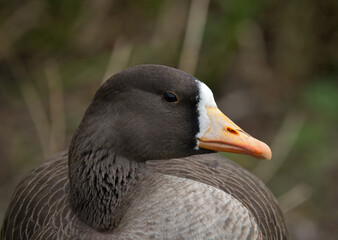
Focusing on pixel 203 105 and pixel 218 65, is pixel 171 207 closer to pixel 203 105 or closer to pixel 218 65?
pixel 203 105

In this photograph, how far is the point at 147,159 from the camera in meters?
2.95

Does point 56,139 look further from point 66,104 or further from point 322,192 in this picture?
point 322,192

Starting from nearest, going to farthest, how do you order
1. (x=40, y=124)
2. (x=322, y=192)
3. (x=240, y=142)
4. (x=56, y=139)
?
(x=240, y=142) → (x=56, y=139) → (x=40, y=124) → (x=322, y=192)

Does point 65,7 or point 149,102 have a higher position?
point 149,102

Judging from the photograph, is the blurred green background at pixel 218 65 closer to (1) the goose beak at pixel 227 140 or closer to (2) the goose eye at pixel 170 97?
(2) the goose eye at pixel 170 97

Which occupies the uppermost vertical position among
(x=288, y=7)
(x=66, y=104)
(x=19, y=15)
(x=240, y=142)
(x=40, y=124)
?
(x=240, y=142)

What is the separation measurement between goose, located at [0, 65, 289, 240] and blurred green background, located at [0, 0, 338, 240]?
298 centimetres

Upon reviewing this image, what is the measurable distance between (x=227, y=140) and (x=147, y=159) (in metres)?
0.50

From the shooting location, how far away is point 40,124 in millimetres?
5594

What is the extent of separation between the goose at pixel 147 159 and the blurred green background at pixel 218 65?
2.98 meters

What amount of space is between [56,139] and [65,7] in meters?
2.28

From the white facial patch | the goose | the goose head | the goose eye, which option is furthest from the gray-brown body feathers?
the goose eye

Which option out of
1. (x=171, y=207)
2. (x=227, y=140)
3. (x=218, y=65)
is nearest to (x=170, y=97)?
(x=227, y=140)

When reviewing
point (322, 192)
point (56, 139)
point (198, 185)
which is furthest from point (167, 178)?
point (322, 192)
